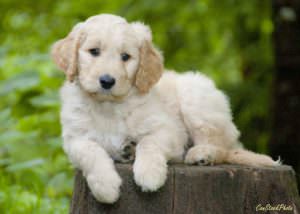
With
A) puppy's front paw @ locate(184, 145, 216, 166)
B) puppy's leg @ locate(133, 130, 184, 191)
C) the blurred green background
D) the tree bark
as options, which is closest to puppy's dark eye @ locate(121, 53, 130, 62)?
puppy's leg @ locate(133, 130, 184, 191)

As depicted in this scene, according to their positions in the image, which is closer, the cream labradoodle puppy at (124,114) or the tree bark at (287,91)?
the cream labradoodle puppy at (124,114)

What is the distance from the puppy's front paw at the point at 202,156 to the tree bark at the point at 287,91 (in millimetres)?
3736

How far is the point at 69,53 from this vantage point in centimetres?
487

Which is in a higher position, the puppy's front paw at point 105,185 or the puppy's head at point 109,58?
the puppy's head at point 109,58

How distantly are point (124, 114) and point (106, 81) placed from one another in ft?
1.68

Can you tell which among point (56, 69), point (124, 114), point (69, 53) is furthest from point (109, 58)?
point (56, 69)

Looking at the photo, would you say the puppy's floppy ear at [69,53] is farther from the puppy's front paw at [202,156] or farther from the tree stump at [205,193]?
the puppy's front paw at [202,156]

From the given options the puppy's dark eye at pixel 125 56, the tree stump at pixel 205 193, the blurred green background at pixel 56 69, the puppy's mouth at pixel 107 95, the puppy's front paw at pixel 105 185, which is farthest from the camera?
the blurred green background at pixel 56 69

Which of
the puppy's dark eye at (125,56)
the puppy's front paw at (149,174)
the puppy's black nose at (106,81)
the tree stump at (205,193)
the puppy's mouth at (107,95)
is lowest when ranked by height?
the tree stump at (205,193)

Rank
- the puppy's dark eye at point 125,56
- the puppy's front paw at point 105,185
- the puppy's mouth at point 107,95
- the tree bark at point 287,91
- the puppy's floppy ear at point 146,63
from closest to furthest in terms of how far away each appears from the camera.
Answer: the puppy's front paw at point 105,185
the puppy's mouth at point 107,95
the puppy's dark eye at point 125,56
the puppy's floppy ear at point 146,63
the tree bark at point 287,91

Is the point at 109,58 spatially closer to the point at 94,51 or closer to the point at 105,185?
the point at 94,51

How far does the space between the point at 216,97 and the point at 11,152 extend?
2.70 metres

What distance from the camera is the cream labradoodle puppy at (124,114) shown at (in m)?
4.57

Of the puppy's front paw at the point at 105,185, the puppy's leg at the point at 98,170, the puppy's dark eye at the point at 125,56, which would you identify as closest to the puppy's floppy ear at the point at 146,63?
the puppy's dark eye at the point at 125,56
